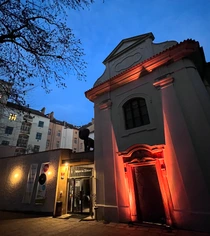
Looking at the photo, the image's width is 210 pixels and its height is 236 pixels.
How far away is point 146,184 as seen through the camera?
6.35 metres

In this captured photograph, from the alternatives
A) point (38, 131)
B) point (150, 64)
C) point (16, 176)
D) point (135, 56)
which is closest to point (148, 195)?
point (150, 64)

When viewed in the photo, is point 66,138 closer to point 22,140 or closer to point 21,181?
point 22,140

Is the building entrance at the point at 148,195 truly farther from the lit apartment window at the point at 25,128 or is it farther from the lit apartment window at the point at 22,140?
the lit apartment window at the point at 25,128

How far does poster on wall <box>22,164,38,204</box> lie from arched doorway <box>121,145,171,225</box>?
26.0ft

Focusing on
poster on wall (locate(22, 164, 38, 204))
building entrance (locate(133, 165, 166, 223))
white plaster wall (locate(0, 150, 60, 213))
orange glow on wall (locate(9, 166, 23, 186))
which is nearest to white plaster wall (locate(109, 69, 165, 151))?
building entrance (locate(133, 165, 166, 223))

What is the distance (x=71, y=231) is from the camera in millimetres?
5266

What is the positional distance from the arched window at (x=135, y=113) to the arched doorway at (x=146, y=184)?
155 cm

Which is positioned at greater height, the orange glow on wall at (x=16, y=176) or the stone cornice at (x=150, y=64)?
the stone cornice at (x=150, y=64)

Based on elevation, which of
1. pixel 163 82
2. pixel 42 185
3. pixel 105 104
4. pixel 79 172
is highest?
pixel 105 104

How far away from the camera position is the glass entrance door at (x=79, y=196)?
862 cm

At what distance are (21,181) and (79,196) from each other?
5.53 meters

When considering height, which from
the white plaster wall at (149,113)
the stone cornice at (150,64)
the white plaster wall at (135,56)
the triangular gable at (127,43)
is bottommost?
the white plaster wall at (149,113)

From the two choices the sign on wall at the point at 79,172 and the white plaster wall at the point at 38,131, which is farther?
the white plaster wall at the point at 38,131

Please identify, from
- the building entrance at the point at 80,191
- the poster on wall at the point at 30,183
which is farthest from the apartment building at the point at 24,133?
the building entrance at the point at 80,191
